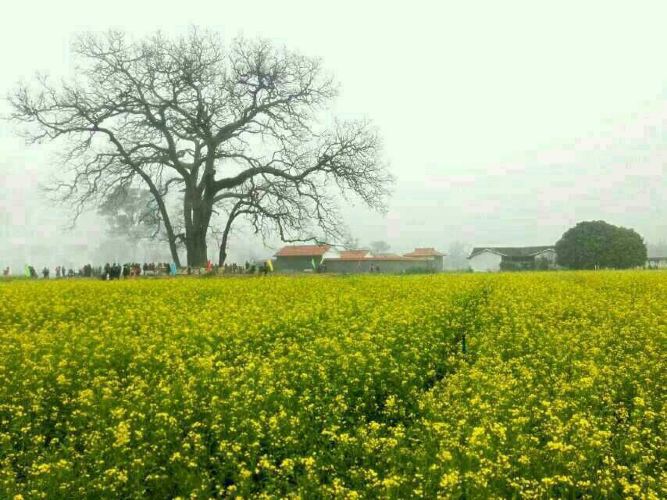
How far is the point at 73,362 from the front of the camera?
27.4 ft

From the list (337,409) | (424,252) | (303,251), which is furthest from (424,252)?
(337,409)

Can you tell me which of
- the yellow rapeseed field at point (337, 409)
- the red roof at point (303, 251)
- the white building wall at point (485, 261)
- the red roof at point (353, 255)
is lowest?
the yellow rapeseed field at point (337, 409)

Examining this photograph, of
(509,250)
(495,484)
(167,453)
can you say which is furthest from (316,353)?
(509,250)

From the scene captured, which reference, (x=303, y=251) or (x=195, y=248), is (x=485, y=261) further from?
(x=195, y=248)

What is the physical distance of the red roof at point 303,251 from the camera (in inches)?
3206

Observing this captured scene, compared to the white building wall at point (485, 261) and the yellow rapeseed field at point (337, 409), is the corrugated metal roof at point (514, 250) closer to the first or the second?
the white building wall at point (485, 261)

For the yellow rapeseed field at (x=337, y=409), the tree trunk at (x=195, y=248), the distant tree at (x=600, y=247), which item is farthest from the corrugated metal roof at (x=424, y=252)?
the yellow rapeseed field at (x=337, y=409)

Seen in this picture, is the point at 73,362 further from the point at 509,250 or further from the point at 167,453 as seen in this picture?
the point at 509,250

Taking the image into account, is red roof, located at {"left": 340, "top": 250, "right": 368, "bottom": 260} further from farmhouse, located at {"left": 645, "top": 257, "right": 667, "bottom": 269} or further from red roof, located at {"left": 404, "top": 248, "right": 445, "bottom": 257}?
farmhouse, located at {"left": 645, "top": 257, "right": 667, "bottom": 269}

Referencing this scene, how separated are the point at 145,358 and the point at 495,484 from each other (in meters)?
A: 6.18

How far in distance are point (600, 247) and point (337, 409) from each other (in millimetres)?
63382

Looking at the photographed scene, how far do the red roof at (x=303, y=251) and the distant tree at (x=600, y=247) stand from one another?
3147cm

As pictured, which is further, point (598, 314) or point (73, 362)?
point (598, 314)

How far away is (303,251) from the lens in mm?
84688
